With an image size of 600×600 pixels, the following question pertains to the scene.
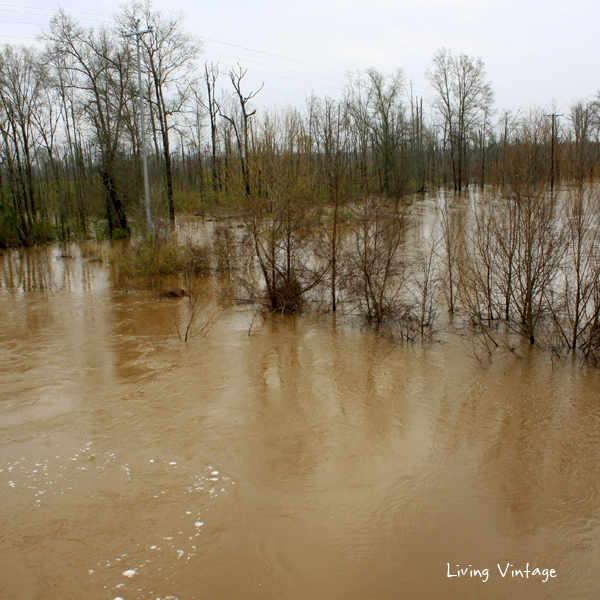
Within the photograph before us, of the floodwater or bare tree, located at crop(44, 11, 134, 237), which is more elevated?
bare tree, located at crop(44, 11, 134, 237)

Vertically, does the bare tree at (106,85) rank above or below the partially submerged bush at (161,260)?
above

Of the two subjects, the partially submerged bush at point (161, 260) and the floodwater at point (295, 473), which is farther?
the partially submerged bush at point (161, 260)

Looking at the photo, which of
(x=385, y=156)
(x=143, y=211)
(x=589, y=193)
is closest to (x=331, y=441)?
(x=589, y=193)

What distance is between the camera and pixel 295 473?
263 inches

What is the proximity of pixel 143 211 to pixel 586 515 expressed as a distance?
767 inches

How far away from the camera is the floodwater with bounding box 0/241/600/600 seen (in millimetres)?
4992

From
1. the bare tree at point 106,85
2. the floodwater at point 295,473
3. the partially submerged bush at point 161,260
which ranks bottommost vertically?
the floodwater at point 295,473

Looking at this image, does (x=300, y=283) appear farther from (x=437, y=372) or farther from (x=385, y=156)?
(x=385, y=156)

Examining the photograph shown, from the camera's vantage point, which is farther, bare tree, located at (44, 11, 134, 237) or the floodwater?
bare tree, located at (44, 11, 134, 237)

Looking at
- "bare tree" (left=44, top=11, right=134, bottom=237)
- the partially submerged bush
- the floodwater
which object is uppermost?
"bare tree" (left=44, top=11, right=134, bottom=237)

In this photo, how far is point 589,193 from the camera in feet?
32.6

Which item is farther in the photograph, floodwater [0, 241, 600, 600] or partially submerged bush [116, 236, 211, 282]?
partially submerged bush [116, 236, 211, 282]

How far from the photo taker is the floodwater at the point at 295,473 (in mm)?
4992

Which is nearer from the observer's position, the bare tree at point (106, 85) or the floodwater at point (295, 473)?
the floodwater at point (295, 473)
